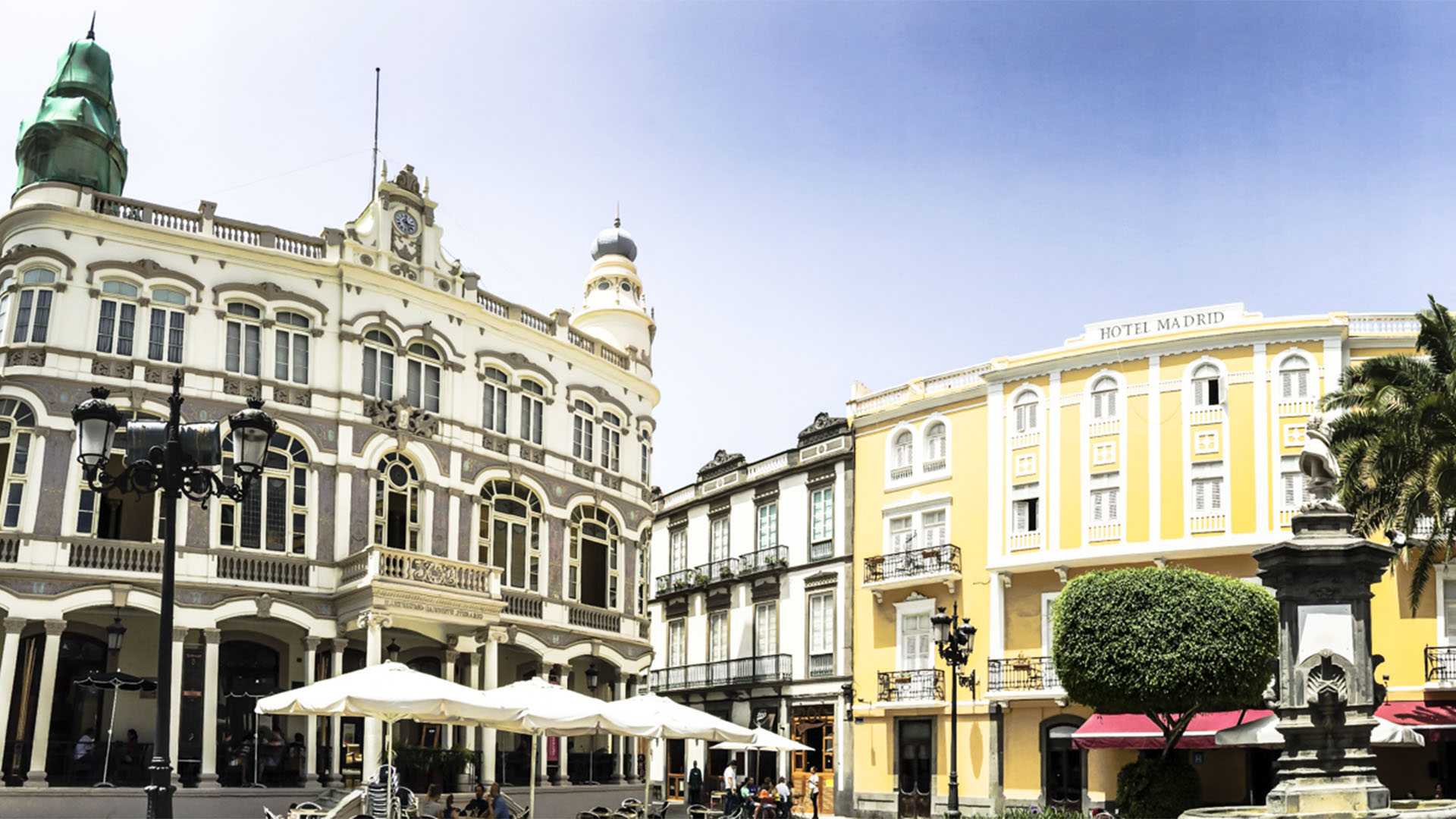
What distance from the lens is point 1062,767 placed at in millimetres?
38250

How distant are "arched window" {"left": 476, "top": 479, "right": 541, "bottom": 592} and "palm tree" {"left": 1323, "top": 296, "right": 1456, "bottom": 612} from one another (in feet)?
61.5

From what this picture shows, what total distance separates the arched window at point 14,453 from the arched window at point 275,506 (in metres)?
3.72

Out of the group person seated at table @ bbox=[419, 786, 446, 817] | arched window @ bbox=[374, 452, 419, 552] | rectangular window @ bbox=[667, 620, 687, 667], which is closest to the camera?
person seated at table @ bbox=[419, 786, 446, 817]

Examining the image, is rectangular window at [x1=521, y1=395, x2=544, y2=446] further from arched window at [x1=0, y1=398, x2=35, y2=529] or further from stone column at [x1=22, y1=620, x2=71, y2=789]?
stone column at [x1=22, y1=620, x2=71, y2=789]

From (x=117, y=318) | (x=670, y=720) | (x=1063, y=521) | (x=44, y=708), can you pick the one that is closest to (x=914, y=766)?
(x=1063, y=521)

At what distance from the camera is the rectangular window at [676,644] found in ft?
174

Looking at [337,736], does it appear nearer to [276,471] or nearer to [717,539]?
[276,471]

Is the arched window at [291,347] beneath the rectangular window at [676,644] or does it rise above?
above

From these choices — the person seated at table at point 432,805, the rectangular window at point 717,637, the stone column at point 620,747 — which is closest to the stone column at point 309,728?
the person seated at table at point 432,805

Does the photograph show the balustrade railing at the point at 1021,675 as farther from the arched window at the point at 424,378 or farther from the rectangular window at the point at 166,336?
the rectangular window at the point at 166,336

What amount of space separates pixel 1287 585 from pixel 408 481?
20.5 m

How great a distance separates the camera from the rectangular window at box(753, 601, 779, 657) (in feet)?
157

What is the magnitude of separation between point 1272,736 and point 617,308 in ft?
73.3

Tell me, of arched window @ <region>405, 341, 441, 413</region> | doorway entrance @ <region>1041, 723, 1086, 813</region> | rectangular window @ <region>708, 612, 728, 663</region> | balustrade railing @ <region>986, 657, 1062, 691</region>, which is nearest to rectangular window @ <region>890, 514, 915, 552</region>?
balustrade railing @ <region>986, 657, 1062, 691</region>
